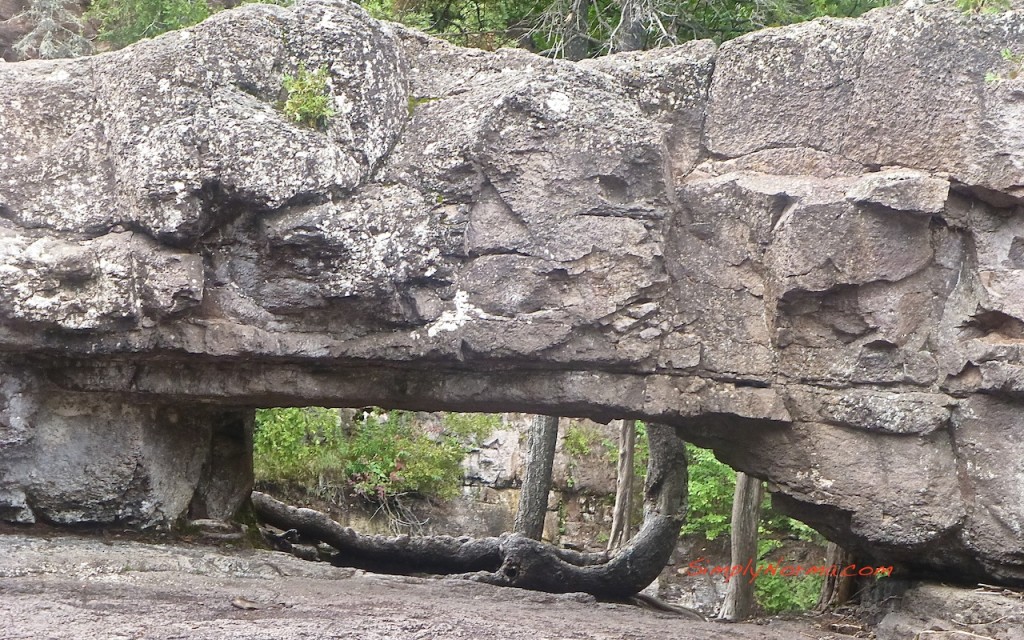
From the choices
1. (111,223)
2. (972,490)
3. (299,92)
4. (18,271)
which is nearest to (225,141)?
(299,92)

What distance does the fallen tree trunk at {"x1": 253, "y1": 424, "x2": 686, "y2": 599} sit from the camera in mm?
6805

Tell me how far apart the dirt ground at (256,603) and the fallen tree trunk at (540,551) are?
851mm

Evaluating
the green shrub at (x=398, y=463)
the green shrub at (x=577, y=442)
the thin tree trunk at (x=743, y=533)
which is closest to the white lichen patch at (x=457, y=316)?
the thin tree trunk at (x=743, y=533)

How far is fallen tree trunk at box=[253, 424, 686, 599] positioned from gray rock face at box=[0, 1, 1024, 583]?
75.8 inches

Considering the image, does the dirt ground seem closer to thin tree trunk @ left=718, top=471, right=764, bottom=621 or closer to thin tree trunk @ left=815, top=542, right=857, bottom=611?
thin tree trunk @ left=815, top=542, right=857, bottom=611

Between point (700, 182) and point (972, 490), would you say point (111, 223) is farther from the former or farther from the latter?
point (972, 490)

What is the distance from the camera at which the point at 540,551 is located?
22.4 ft

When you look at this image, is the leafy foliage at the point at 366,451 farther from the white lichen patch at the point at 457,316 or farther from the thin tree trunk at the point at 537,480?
the white lichen patch at the point at 457,316

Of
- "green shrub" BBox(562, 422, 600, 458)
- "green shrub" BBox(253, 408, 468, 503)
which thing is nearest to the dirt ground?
"green shrub" BBox(253, 408, 468, 503)

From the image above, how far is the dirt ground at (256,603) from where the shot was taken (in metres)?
4.11

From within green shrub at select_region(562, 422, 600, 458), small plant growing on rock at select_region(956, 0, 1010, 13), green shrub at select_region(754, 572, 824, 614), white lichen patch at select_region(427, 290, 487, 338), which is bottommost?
green shrub at select_region(754, 572, 824, 614)

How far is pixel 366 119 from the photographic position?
4.92 m

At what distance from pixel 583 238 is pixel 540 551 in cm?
271

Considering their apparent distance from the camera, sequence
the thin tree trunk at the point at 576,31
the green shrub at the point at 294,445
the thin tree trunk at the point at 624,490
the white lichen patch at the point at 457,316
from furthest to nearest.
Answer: the green shrub at the point at 294,445, the thin tree trunk at the point at 624,490, the thin tree trunk at the point at 576,31, the white lichen patch at the point at 457,316
